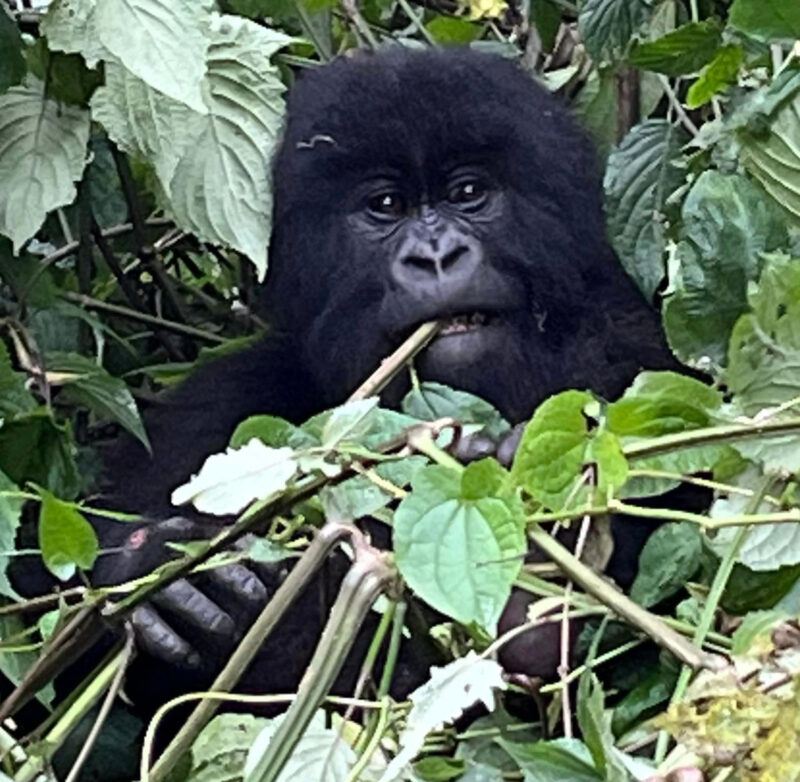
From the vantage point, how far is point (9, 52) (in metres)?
1.74

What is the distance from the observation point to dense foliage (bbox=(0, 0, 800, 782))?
0.90 m

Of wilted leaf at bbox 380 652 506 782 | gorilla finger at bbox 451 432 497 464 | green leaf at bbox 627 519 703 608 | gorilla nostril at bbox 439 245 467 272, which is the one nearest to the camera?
wilted leaf at bbox 380 652 506 782

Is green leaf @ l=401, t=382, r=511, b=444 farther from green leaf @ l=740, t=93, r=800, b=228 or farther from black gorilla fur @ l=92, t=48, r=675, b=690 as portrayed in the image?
black gorilla fur @ l=92, t=48, r=675, b=690

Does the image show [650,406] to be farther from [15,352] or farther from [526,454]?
[15,352]

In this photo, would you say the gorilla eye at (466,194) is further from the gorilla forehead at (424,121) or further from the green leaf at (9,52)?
the green leaf at (9,52)

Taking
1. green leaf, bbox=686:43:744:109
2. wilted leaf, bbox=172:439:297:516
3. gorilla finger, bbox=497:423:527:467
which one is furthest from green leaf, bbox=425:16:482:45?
wilted leaf, bbox=172:439:297:516

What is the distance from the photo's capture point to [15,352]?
6.14 feet

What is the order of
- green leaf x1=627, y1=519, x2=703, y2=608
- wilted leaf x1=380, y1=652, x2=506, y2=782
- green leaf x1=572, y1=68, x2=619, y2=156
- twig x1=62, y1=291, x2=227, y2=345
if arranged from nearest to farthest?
wilted leaf x1=380, y1=652, x2=506, y2=782 < green leaf x1=627, y1=519, x2=703, y2=608 < twig x1=62, y1=291, x2=227, y2=345 < green leaf x1=572, y1=68, x2=619, y2=156

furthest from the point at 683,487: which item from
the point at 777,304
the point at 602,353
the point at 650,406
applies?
the point at 650,406

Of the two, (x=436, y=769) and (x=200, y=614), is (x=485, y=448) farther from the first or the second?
(x=436, y=769)

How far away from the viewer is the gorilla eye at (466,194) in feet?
6.42

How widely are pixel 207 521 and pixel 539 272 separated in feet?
1.46

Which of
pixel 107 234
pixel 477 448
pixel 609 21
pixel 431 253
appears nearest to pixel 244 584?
pixel 477 448

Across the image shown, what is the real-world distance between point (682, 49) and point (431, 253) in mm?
346
